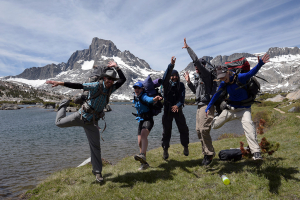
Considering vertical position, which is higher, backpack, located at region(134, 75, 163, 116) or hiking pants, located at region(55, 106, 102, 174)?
backpack, located at region(134, 75, 163, 116)

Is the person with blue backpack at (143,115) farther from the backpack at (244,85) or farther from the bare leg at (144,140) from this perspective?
the backpack at (244,85)

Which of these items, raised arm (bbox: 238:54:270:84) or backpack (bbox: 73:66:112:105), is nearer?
raised arm (bbox: 238:54:270:84)

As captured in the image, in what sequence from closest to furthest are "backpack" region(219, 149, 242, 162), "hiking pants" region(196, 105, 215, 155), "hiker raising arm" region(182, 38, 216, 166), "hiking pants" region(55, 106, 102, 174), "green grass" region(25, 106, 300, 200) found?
"green grass" region(25, 106, 300, 200), "hiking pants" region(55, 106, 102, 174), "hiker raising arm" region(182, 38, 216, 166), "hiking pants" region(196, 105, 215, 155), "backpack" region(219, 149, 242, 162)

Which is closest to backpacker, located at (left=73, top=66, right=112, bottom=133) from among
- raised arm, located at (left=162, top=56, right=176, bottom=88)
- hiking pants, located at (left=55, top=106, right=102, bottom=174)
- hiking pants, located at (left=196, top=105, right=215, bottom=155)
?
hiking pants, located at (left=55, top=106, right=102, bottom=174)

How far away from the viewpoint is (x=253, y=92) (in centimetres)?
573

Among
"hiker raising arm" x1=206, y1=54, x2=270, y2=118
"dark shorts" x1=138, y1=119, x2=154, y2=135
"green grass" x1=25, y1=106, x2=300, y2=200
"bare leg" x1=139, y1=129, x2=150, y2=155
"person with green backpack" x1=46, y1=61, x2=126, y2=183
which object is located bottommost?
"green grass" x1=25, y1=106, x2=300, y2=200

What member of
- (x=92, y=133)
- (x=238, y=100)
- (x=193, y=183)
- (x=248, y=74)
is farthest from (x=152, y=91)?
(x=193, y=183)

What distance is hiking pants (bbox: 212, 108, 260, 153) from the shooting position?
5.30 m

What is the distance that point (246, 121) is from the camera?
5684 millimetres

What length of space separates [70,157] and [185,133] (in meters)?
11.7

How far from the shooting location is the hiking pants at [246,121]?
17.4ft

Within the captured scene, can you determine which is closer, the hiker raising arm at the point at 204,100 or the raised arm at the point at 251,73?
the raised arm at the point at 251,73

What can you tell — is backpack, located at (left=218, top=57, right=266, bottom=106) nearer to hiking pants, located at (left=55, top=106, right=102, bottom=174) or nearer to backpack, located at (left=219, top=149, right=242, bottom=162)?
backpack, located at (left=219, top=149, right=242, bottom=162)

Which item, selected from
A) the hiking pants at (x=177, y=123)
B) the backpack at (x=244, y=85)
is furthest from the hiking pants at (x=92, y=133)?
the backpack at (x=244, y=85)
